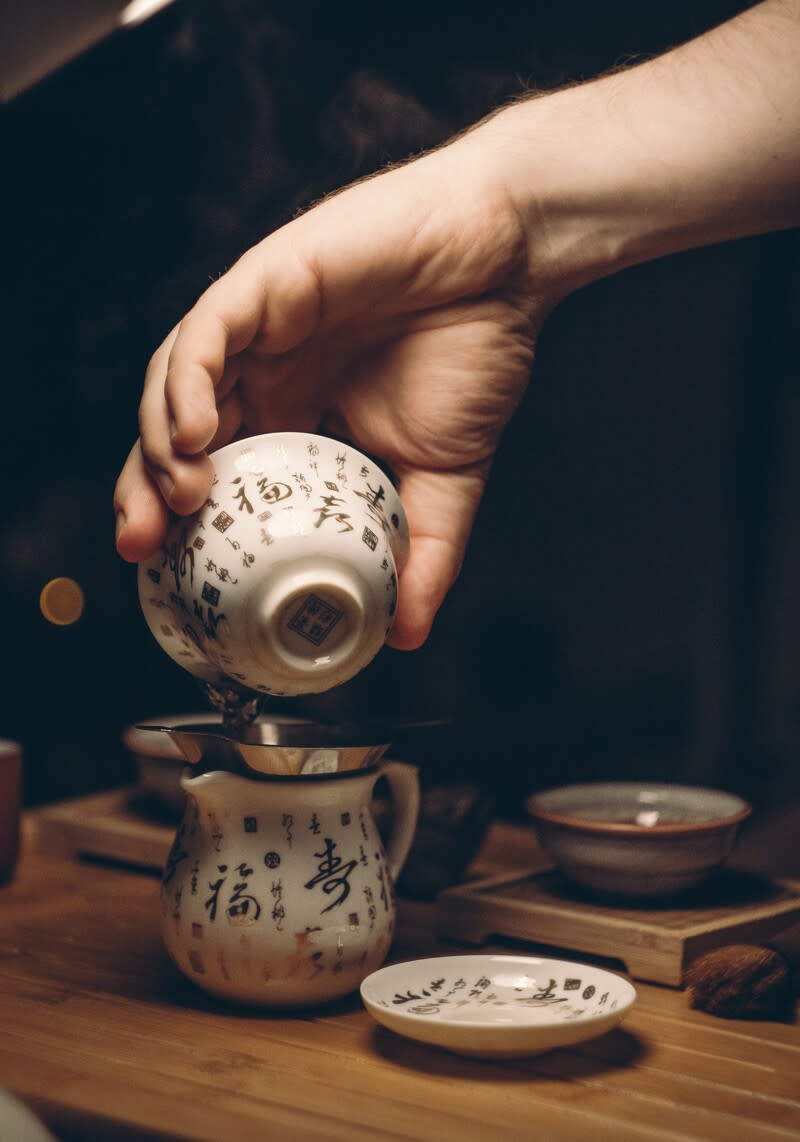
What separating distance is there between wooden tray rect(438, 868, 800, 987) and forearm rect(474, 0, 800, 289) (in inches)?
24.8

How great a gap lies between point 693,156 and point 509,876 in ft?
2.40

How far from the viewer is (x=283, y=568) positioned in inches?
30.6

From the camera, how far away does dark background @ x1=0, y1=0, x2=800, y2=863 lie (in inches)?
57.9

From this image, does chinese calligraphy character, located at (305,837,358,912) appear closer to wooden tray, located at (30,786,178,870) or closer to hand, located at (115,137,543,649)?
hand, located at (115,137,543,649)

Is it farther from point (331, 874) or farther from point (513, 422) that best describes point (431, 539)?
point (513, 422)

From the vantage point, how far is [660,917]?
1033 millimetres

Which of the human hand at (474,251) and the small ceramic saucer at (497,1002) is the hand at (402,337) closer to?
the human hand at (474,251)

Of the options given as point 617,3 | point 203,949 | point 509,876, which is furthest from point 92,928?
point 617,3

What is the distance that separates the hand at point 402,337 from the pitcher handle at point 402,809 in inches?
4.4

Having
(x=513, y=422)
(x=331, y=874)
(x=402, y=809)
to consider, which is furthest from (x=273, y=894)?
(x=513, y=422)

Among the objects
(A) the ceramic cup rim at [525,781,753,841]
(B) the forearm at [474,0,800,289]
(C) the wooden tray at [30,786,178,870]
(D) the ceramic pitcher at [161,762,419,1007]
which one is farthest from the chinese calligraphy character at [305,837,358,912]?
(B) the forearm at [474,0,800,289]

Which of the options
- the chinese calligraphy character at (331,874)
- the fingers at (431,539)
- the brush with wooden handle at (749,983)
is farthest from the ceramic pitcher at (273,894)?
the brush with wooden handle at (749,983)

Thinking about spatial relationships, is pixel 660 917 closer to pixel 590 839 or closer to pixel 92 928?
pixel 590 839

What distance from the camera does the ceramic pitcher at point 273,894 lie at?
86 centimetres
